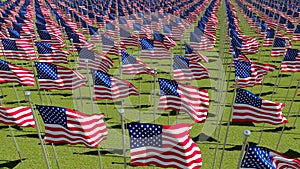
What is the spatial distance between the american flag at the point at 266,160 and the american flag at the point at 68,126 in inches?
248

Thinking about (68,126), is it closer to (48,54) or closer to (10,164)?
(10,164)

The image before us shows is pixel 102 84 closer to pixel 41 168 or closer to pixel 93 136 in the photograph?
pixel 93 136

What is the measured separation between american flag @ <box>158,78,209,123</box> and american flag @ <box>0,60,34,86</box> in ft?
31.2

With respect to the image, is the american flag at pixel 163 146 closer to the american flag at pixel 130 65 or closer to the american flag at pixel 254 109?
the american flag at pixel 254 109

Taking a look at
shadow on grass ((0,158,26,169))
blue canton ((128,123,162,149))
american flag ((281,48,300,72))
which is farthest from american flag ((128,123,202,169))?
american flag ((281,48,300,72))

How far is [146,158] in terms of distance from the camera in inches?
433

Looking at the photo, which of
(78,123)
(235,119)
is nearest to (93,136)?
(78,123)

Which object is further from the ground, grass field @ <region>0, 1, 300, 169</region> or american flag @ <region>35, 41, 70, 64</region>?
american flag @ <region>35, 41, 70, 64</region>

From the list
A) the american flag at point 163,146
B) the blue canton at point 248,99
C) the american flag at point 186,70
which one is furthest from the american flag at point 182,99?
the american flag at point 186,70

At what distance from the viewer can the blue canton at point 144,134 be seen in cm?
1029

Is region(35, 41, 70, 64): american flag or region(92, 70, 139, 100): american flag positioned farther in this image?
region(35, 41, 70, 64): american flag

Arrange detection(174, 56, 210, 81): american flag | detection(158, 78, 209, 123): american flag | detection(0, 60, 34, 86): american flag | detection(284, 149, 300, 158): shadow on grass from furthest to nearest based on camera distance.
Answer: detection(174, 56, 210, 81): american flag → detection(0, 60, 34, 86): american flag → detection(284, 149, 300, 158): shadow on grass → detection(158, 78, 209, 123): american flag

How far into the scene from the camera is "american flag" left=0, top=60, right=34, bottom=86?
57.1ft

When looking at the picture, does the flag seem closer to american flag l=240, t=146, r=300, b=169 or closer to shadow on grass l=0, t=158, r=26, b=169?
american flag l=240, t=146, r=300, b=169
